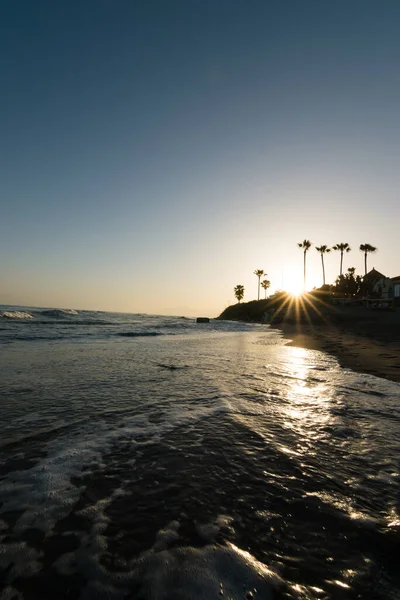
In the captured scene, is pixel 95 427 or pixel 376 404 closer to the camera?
pixel 95 427

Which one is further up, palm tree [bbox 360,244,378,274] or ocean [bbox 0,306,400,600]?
palm tree [bbox 360,244,378,274]

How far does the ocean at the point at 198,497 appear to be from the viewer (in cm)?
214

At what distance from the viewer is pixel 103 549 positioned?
7.91 feet

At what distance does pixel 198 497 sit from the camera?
3062 millimetres

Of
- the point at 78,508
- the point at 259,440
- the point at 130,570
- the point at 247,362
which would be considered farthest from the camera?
the point at 247,362

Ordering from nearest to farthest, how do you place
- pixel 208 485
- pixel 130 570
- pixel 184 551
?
1. pixel 130 570
2. pixel 184 551
3. pixel 208 485

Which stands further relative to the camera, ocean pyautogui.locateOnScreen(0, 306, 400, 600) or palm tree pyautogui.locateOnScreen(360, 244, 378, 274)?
palm tree pyautogui.locateOnScreen(360, 244, 378, 274)

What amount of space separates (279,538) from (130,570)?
1.21m

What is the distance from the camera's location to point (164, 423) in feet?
17.0

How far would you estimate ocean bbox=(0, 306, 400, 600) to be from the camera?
2139mm

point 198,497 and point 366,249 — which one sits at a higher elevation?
point 366,249

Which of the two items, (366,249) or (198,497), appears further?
(366,249)

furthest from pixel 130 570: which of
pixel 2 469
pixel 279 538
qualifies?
pixel 2 469

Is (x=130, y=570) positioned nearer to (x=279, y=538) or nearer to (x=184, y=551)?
(x=184, y=551)
